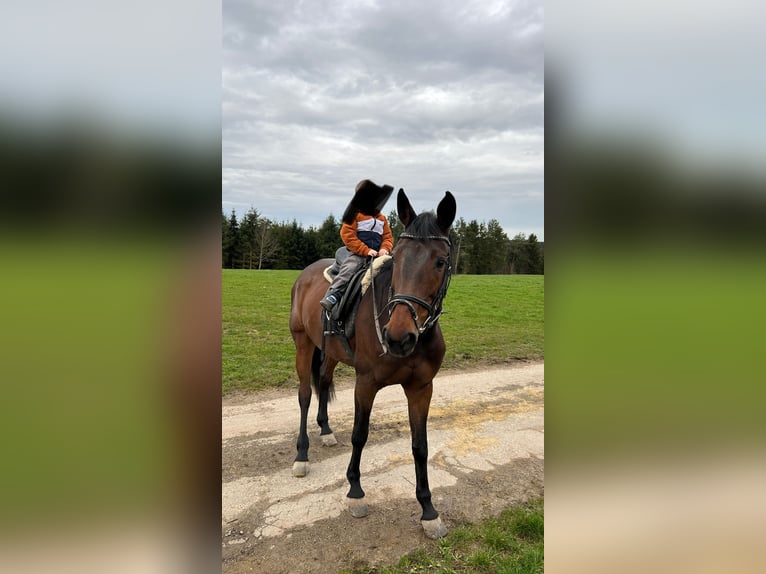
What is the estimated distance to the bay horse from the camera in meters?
3.43

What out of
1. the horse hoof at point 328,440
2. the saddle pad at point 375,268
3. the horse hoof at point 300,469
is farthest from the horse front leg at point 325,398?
the saddle pad at point 375,268

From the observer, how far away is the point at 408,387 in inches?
167

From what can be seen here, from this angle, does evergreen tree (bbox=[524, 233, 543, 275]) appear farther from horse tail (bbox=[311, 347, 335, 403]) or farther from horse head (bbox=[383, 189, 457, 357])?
horse tail (bbox=[311, 347, 335, 403])

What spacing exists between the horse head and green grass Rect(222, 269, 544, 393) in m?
1.18

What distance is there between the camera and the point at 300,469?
5023 millimetres

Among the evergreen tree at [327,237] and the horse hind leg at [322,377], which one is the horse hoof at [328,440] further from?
the evergreen tree at [327,237]

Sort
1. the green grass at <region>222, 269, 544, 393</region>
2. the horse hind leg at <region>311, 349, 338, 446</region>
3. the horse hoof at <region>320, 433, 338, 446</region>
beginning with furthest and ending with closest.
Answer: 1. the green grass at <region>222, 269, 544, 393</region>
2. the horse hind leg at <region>311, 349, 338, 446</region>
3. the horse hoof at <region>320, 433, 338, 446</region>

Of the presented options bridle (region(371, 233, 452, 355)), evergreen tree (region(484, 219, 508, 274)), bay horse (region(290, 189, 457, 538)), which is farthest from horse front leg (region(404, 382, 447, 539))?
evergreen tree (region(484, 219, 508, 274))
